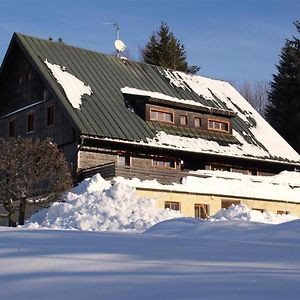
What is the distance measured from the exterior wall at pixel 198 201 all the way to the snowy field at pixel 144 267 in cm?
1575

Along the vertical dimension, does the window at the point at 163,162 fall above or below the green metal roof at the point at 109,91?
below

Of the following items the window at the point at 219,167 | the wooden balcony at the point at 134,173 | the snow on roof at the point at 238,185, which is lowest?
the snow on roof at the point at 238,185

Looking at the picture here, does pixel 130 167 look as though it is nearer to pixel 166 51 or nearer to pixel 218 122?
pixel 218 122

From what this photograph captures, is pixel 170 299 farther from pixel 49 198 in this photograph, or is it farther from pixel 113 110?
pixel 113 110

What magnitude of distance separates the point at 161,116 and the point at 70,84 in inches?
177

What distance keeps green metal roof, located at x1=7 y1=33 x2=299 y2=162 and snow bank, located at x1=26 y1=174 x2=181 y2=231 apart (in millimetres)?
5022

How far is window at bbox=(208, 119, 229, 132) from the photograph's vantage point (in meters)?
30.7

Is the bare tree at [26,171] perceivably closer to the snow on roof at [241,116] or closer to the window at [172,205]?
the window at [172,205]

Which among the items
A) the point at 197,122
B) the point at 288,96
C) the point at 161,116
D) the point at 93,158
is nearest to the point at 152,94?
the point at 161,116

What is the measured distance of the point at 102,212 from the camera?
19.6m

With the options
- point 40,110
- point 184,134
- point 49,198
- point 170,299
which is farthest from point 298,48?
point 170,299

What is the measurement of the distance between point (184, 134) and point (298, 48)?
20586 mm

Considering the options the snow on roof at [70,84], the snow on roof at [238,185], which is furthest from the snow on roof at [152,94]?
the snow on roof at [238,185]

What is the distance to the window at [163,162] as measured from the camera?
2806 cm
